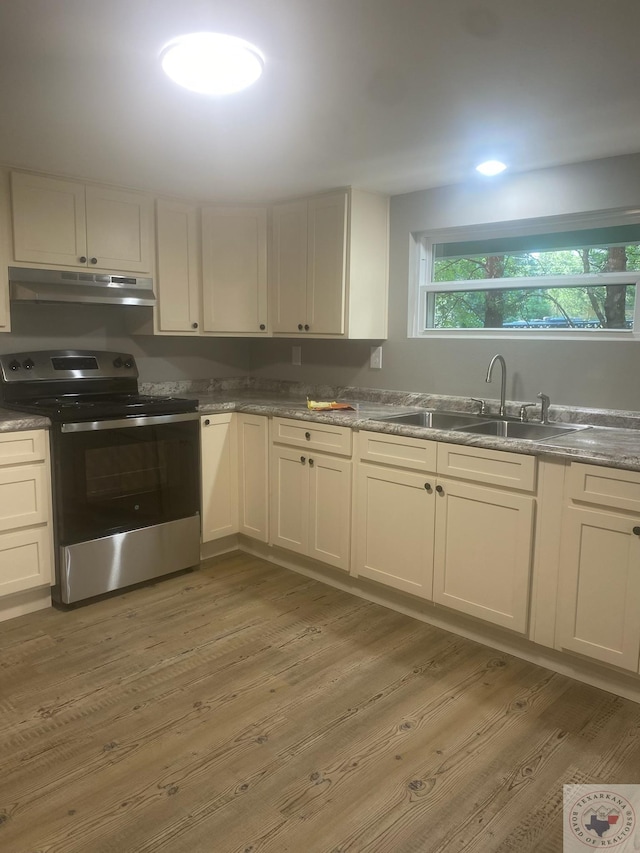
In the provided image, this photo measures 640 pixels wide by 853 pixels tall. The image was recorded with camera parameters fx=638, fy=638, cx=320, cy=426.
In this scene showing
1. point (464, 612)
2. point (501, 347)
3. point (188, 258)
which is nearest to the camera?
point (464, 612)

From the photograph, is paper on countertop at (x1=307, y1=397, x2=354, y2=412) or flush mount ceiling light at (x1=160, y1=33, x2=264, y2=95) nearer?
flush mount ceiling light at (x1=160, y1=33, x2=264, y2=95)

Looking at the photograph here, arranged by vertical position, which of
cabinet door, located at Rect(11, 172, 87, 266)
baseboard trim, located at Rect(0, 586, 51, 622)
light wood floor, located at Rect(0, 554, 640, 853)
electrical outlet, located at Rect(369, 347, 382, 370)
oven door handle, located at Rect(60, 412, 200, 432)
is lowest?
light wood floor, located at Rect(0, 554, 640, 853)

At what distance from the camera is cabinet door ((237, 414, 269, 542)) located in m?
3.58

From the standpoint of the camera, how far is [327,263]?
142 inches

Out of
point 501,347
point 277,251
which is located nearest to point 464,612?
point 501,347

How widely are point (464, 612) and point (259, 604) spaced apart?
3.25 ft

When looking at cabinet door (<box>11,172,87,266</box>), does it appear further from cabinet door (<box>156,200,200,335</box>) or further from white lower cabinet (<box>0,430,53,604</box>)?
white lower cabinet (<box>0,430,53,604</box>)

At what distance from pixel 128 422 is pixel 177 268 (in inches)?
43.0

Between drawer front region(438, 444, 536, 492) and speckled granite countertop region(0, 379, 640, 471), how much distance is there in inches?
1.2

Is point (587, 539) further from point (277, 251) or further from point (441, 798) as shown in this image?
point (277, 251)

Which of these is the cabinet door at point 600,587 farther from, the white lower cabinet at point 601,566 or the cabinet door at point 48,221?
the cabinet door at point 48,221

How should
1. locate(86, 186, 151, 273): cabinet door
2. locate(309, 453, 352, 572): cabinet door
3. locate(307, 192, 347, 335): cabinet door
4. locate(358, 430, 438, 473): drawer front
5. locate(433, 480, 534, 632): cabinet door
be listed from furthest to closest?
locate(307, 192, 347, 335): cabinet door, locate(86, 186, 151, 273): cabinet door, locate(309, 453, 352, 572): cabinet door, locate(358, 430, 438, 473): drawer front, locate(433, 480, 534, 632): cabinet door

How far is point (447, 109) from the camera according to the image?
2250 millimetres

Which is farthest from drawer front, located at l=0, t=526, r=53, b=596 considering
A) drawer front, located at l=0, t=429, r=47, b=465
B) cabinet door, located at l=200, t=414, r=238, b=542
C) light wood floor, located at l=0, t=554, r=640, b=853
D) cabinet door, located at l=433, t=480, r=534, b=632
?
cabinet door, located at l=433, t=480, r=534, b=632
